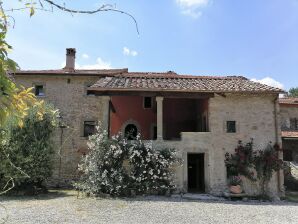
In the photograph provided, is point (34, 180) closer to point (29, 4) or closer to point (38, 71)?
point (38, 71)

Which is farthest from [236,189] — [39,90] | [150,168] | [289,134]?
[39,90]

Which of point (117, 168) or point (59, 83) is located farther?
point (59, 83)

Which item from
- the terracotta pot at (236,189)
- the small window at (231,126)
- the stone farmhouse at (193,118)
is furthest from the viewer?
the small window at (231,126)

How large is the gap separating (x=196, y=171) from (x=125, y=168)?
4659 millimetres

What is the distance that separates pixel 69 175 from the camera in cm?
2255

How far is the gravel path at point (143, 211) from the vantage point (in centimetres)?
1043

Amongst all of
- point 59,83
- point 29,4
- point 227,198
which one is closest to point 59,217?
point 227,198

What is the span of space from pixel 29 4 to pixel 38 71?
23.1 metres

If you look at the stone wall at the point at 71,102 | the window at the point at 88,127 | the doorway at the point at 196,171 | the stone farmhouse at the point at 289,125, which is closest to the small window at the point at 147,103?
the stone wall at the point at 71,102

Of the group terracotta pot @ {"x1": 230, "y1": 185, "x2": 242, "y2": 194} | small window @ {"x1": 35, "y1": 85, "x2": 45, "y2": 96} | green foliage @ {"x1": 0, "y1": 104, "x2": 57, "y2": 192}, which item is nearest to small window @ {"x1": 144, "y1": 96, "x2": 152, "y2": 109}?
green foliage @ {"x1": 0, "y1": 104, "x2": 57, "y2": 192}

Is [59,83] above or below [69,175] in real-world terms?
above

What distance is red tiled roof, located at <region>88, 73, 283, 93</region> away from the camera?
638 inches

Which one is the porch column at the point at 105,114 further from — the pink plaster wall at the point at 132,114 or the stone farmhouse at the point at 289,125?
the stone farmhouse at the point at 289,125

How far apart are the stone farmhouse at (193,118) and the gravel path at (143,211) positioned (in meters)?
2.44
